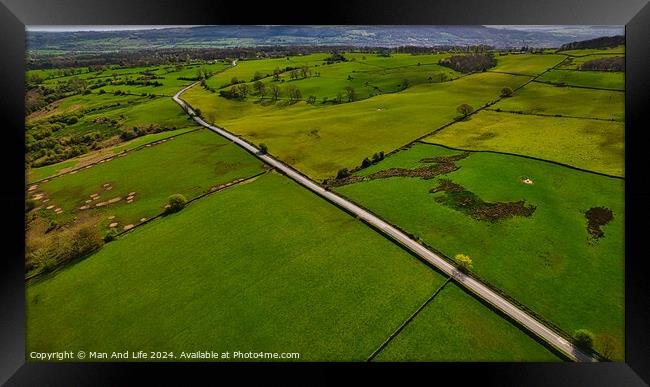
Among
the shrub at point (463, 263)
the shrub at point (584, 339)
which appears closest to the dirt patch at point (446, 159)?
the shrub at point (463, 263)

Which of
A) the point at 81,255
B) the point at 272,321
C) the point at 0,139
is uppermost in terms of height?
the point at 0,139

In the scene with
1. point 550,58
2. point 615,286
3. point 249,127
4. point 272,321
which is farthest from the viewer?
point 249,127

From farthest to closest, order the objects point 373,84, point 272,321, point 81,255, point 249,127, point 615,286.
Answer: point 373,84
point 249,127
point 81,255
point 615,286
point 272,321

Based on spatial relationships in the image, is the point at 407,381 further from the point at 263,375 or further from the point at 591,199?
the point at 591,199

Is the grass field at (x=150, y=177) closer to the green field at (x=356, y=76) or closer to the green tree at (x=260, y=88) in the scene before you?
the green tree at (x=260, y=88)

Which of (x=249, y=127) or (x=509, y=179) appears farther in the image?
(x=249, y=127)

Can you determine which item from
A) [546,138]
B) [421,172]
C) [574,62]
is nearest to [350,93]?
[421,172]

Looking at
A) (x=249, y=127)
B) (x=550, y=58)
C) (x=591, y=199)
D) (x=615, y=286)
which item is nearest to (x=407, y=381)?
(x=615, y=286)
